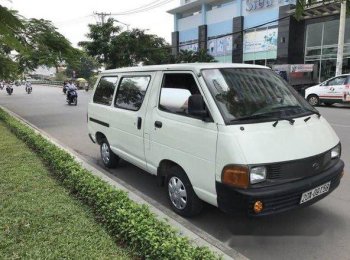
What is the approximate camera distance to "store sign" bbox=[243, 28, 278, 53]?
3032 centimetres

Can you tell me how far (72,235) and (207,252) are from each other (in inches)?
55.4

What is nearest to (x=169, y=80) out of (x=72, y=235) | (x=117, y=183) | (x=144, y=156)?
(x=144, y=156)

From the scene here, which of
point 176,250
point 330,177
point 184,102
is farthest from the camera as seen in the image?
point 184,102

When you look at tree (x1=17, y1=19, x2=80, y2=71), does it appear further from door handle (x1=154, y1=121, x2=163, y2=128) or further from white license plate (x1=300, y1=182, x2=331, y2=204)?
white license plate (x1=300, y1=182, x2=331, y2=204)

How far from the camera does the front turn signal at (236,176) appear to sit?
333 centimetres

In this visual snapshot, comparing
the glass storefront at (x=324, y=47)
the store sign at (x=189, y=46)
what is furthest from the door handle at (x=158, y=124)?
the store sign at (x=189, y=46)

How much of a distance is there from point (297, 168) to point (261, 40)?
98.2ft

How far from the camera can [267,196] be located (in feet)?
10.9

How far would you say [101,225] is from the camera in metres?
3.70

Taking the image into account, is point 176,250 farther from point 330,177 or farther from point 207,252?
point 330,177

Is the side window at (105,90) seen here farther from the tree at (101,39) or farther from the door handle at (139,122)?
the tree at (101,39)

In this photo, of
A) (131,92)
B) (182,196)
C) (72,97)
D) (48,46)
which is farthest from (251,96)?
(72,97)

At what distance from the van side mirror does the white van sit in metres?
0.01

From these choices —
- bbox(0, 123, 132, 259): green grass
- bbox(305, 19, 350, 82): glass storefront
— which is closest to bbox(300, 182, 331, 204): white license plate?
bbox(0, 123, 132, 259): green grass
